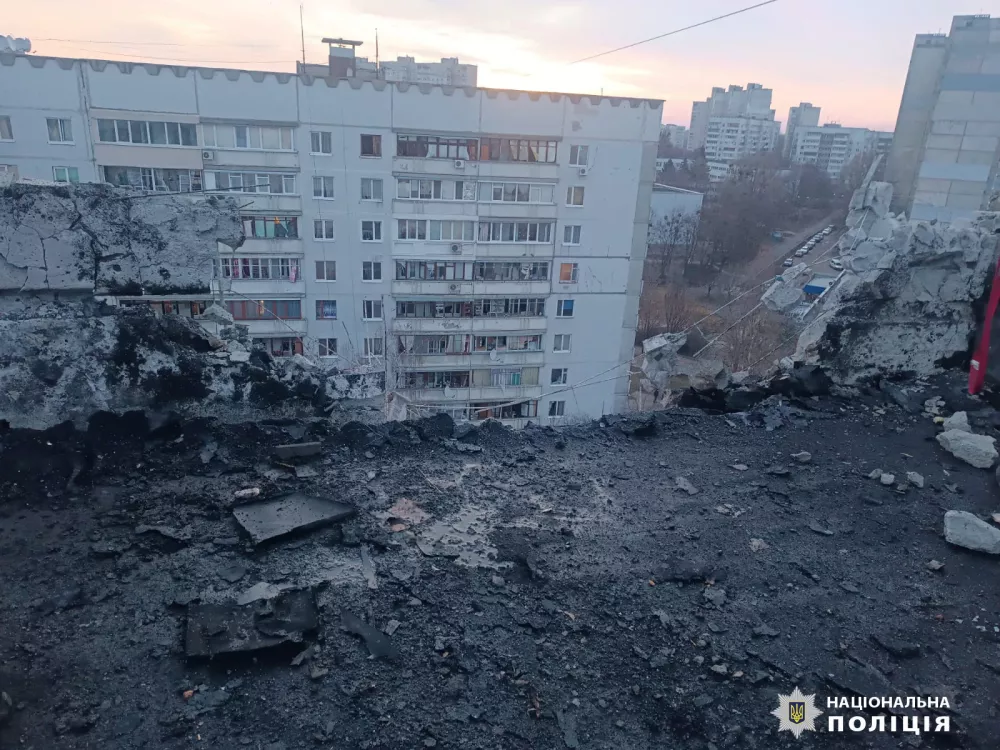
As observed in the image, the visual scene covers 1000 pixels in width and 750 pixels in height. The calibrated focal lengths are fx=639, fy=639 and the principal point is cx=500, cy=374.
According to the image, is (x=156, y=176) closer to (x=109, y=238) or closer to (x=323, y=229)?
(x=323, y=229)

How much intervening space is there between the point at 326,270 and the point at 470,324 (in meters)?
4.17

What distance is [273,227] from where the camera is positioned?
16.2 metres

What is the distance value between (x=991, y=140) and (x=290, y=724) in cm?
3578

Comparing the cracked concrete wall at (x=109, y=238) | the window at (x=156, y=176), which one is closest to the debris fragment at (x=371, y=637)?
the cracked concrete wall at (x=109, y=238)

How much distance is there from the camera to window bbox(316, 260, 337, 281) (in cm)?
1677

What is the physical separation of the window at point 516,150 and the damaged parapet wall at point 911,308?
12.5 m

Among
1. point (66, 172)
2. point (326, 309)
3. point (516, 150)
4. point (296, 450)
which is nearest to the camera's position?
point (296, 450)

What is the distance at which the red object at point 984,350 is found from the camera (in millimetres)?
5203

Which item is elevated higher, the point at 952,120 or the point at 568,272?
the point at 952,120

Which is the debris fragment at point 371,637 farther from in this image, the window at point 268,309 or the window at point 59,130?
the window at point 59,130

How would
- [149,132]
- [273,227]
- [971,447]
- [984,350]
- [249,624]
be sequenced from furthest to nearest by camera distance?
[273,227] → [149,132] → [984,350] → [971,447] → [249,624]

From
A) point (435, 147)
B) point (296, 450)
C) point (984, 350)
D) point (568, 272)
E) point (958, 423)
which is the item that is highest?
point (435, 147)

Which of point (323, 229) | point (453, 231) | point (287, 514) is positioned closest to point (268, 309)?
point (323, 229)

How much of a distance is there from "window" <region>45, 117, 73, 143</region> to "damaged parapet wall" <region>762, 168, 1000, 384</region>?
16907 mm
